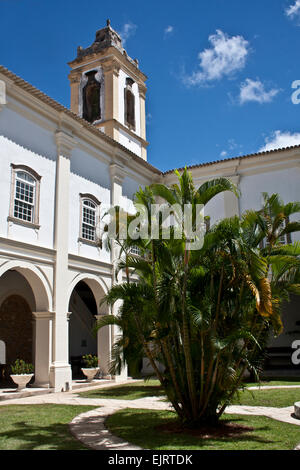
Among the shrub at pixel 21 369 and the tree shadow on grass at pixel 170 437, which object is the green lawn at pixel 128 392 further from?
the tree shadow on grass at pixel 170 437

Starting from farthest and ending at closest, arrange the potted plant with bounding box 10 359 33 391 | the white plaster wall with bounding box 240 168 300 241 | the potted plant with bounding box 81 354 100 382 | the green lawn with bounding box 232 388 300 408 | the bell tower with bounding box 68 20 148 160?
the bell tower with bounding box 68 20 148 160 → the white plaster wall with bounding box 240 168 300 241 → the potted plant with bounding box 81 354 100 382 → the potted plant with bounding box 10 359 33 391 → the green lawn with bounding box 232 388 300 408

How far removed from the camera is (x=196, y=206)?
8.43 meters

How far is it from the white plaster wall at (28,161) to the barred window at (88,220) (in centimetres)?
178

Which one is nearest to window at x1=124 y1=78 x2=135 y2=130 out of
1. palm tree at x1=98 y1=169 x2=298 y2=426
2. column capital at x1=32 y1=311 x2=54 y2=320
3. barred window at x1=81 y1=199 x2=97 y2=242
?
barred window at x1=81 y1=199 x2=97 y2=242

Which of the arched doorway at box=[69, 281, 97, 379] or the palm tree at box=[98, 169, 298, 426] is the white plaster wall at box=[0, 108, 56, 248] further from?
the arched doorway at box=[69, 281, 97, 379]

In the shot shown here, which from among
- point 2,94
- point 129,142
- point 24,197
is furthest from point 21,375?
point 129,142

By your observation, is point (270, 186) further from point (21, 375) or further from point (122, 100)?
point (21, 375)

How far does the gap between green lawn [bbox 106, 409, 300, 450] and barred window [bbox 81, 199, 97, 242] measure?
26.9 feet

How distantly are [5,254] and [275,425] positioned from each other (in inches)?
330

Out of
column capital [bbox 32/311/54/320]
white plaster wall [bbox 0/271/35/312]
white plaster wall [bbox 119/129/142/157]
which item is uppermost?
white plaster wall [bbox 119/129/142/157]

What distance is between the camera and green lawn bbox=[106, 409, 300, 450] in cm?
677

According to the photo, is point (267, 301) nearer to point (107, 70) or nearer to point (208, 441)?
point (208, 441)

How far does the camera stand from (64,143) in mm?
15680
